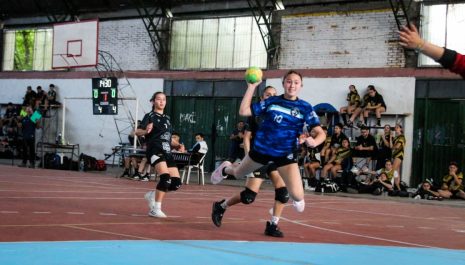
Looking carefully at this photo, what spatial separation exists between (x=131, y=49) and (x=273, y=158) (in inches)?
959

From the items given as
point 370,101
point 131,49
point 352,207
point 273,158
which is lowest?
point 352,207

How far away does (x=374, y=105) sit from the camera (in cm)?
2495

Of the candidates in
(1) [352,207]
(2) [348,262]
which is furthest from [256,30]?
(2) [348,262]

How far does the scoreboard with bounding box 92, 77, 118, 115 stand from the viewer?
2756cm

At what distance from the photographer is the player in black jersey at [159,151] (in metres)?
11.2

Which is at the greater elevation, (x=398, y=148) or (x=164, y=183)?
(x=398, y=148)

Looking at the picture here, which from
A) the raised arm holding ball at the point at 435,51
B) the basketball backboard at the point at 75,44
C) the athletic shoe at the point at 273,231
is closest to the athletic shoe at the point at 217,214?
the athletic shoe at the point at 273,231

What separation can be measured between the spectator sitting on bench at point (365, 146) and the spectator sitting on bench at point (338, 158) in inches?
13.6

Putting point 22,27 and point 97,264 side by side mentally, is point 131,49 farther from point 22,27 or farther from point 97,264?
point 97,264

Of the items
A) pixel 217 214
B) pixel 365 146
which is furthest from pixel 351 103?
pixel 217 214

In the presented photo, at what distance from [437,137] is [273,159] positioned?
16.8 m

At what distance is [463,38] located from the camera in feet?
80.0

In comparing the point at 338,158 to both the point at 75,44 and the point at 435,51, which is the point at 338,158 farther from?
the point at 435,51

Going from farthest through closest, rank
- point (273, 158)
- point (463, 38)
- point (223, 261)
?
1. point (463, 38)
2. point (273, 158)
3. point (223, 261)
